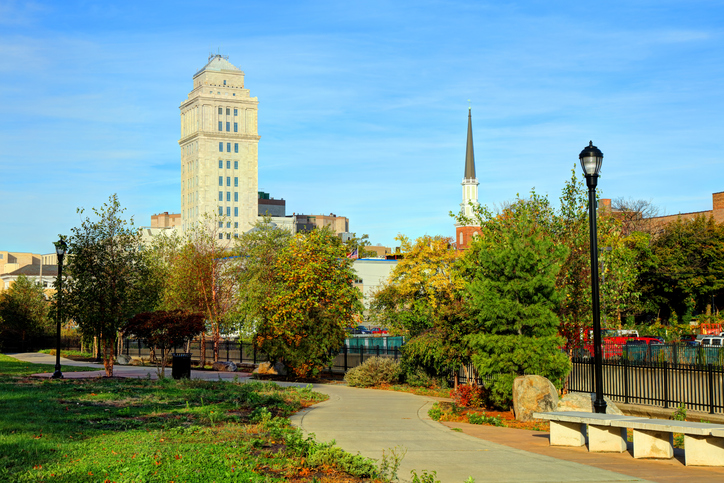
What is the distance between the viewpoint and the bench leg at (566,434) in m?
12.6

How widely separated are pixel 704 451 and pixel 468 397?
324 inches

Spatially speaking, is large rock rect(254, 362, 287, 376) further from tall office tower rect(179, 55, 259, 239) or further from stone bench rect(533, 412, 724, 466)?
tall office tower rect(179, 55, 259, 239)

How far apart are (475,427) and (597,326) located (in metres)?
3.35

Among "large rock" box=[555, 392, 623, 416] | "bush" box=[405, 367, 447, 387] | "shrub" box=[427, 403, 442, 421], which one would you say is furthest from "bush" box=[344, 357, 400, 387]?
"large rock" box=[555, 392, 623, 416]

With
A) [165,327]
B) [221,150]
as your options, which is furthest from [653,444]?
[221,150]

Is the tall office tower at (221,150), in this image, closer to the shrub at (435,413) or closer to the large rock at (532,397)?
the shrub at (435,413)

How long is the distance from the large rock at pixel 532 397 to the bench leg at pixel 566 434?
295 cm

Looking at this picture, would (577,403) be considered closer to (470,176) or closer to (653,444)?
(653,444)

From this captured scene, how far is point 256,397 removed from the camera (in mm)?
18203

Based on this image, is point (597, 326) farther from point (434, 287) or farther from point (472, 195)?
point (472, 195)

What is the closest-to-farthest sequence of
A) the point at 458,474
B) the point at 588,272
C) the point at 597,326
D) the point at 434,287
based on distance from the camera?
the point at 458,474 → the point at 597,326 → the point at 588,272 → the point at 434,287

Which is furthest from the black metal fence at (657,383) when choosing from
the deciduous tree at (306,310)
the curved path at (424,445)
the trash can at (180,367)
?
the trash can at (180,367)

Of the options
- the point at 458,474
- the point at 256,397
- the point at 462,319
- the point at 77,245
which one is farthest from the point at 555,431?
the point at 77,245

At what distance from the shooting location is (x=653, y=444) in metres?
11.0
